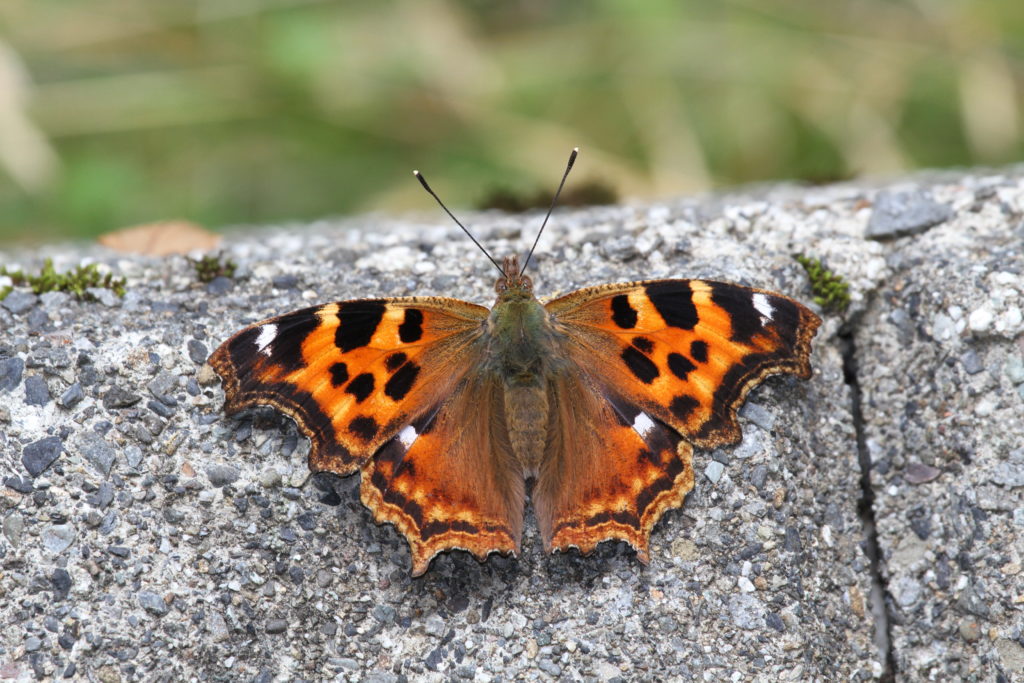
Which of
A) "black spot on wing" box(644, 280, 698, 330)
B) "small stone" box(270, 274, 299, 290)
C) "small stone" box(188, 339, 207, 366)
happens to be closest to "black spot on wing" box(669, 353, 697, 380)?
"black spot on wing" box(644, 280, 698, 330)

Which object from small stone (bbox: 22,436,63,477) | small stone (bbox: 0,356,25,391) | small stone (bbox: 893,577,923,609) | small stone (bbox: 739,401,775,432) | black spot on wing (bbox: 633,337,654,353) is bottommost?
small stone (bbox: 893,577,923,609)

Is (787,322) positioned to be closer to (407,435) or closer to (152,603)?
→ (407,435)

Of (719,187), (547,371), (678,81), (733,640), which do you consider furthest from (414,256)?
(678,81)

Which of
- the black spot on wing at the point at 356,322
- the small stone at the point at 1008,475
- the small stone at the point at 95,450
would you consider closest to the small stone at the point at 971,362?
the small stone at the point at 1008,475

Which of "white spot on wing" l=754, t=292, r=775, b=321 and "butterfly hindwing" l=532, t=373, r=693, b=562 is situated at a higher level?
"white spot on wing" l=754, t=292, r=775, b=321

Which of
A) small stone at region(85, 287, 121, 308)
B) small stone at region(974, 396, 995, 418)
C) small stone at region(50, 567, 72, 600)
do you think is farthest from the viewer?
small stone at region(85, 287, 121, 308)

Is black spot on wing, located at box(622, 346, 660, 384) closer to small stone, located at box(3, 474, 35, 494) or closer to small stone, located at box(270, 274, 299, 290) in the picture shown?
small stone, located at box(270, 274, 299, 290)

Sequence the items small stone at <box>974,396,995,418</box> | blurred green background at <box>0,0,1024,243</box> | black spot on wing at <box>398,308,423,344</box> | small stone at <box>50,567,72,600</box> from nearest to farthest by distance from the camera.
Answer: small stone at <box>50,567,72,600</box> < small stone at <box>974,396,995,418</box> < black spot on wing at <box>398,308,423,344</box> < blurred green background at <box>0,0,1024,243</box>

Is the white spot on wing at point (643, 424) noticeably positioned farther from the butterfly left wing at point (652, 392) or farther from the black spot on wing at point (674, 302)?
the black spot on wing at point (674, 302)
